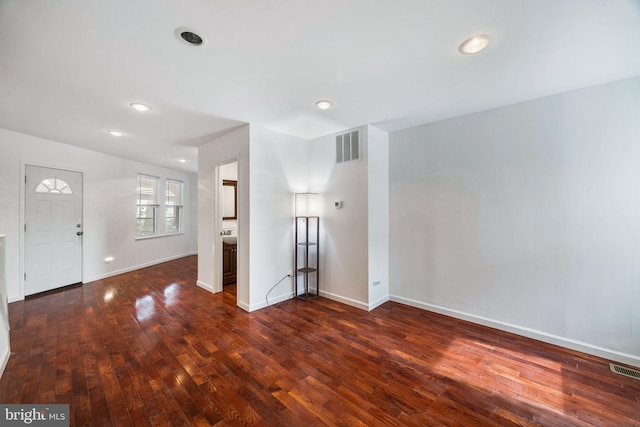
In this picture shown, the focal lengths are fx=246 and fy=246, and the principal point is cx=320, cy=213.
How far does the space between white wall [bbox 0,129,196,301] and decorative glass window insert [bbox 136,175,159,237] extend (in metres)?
0.21

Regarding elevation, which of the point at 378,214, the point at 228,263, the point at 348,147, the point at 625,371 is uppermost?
the point at 348,147

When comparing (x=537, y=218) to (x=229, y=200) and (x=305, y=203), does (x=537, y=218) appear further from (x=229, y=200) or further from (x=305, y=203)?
(x=229, y=200)

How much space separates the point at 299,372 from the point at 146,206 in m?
5.94

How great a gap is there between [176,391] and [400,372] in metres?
1.79

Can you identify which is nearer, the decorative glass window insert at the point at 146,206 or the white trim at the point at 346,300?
the white trim at the point at 346,300

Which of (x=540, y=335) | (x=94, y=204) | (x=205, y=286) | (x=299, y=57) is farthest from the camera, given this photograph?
(x=94, y=204)

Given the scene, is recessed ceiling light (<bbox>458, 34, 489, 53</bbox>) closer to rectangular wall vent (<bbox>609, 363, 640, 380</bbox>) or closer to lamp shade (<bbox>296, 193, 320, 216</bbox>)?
lamp shade (<bbox>296, 193, 320, 216</bbox>)

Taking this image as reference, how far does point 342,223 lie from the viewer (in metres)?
3.71

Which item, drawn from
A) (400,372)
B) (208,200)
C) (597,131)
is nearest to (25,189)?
(208,200)

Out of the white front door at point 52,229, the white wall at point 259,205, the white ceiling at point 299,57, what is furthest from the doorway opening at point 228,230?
the white front door at point 52,229

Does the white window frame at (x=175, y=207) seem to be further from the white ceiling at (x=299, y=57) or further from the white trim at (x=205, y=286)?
the white ceiling at (x=299, y=57)

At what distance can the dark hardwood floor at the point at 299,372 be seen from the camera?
1673 mm

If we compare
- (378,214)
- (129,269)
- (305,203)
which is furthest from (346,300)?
(129,269)

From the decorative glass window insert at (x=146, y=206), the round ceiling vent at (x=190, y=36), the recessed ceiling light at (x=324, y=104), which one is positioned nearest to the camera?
the round ceiling vent at (x=190, y=36)
